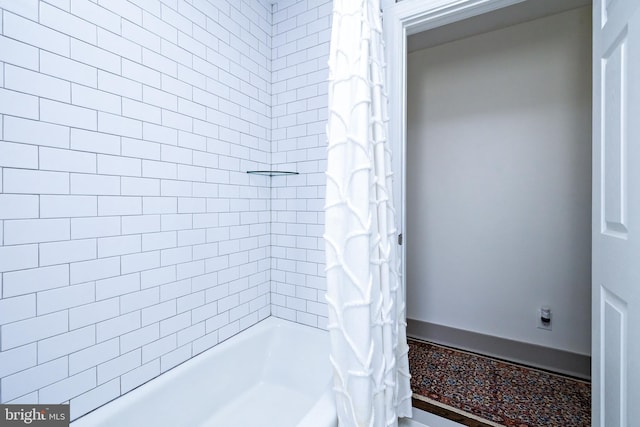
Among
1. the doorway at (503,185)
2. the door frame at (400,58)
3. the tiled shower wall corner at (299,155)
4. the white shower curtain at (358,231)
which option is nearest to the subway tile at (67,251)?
the white shower curtain at (358,231)

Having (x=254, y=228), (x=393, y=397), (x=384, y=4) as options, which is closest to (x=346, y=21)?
(x=384, y=4)

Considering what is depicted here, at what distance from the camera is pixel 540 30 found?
1.91 m

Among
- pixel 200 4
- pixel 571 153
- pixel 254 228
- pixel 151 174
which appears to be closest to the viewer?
pixel 151 174

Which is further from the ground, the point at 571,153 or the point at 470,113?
the point at 470,113

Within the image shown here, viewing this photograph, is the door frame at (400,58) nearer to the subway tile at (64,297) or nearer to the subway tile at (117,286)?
the subway tile at (117,286)

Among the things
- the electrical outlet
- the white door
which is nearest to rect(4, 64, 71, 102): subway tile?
the white door

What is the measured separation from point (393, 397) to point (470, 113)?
2.05 metres

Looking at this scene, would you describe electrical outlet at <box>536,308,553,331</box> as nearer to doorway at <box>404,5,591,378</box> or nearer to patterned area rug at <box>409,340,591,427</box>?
doorway at <box>404,5,591,378</box>

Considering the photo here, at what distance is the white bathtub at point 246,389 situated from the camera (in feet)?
3.49

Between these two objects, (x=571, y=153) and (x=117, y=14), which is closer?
(x=117, y=14)

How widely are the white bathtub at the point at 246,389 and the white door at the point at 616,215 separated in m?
0.93

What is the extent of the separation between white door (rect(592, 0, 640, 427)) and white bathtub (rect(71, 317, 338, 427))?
3.05 feet

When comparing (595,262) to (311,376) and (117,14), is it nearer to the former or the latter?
(311,376)

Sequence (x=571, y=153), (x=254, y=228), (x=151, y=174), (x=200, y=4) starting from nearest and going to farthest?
(x=151, y=174), (x=200, y=4), (x=254, y=228), (x=571, y=153)
